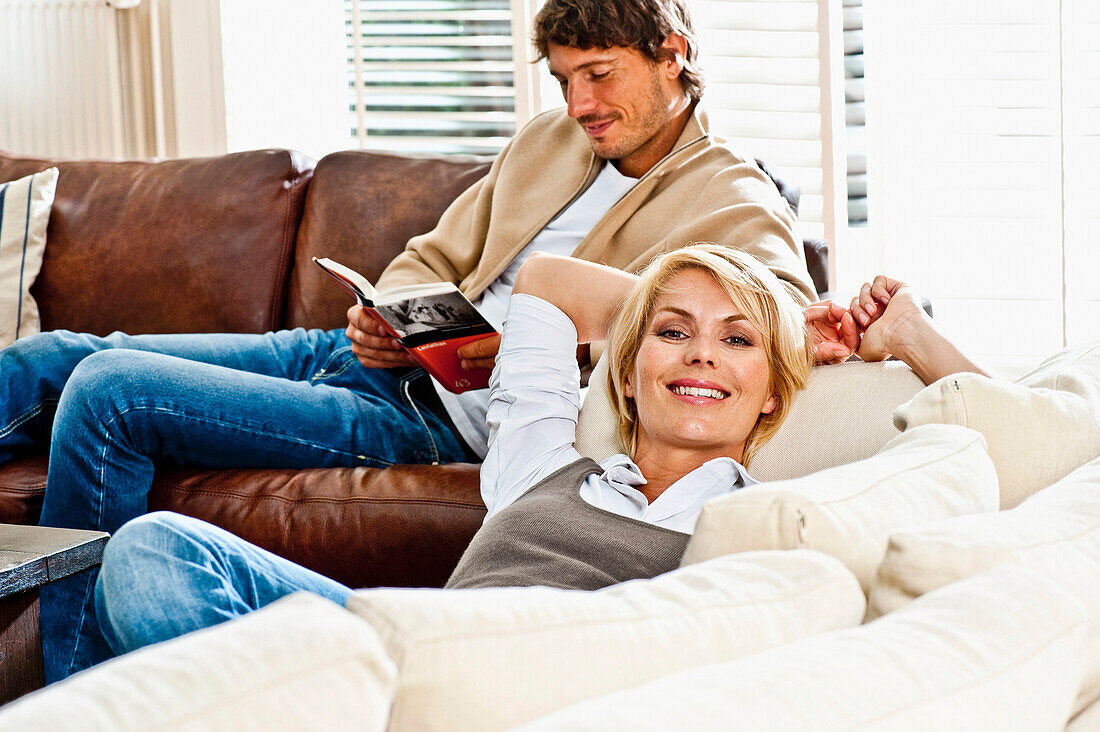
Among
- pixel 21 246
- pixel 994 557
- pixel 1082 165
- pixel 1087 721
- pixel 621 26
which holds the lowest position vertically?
pixel 1087 721

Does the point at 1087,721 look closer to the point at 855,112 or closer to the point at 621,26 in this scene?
the point at 621,26

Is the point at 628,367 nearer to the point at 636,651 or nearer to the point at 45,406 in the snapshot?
the point at 636,651

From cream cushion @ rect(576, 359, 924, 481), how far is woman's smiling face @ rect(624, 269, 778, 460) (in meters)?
0.04

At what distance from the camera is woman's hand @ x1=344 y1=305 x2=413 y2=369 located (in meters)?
1.93

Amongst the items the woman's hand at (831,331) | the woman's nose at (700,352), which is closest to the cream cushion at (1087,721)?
the woman's nose at (700,352)

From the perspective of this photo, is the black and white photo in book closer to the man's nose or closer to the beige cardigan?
the beige cardigan

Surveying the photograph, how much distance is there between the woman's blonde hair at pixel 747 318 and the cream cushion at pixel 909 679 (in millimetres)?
743

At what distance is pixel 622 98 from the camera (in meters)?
2.08

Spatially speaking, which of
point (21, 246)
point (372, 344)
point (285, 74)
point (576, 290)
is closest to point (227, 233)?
point (21, 246)

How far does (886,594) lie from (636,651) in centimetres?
21

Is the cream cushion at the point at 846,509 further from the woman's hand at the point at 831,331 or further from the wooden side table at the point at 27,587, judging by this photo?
the wooden side table at the point at 27,587

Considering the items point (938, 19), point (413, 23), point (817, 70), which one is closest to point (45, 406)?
point (413, 23)

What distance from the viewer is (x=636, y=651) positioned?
0.58 meters

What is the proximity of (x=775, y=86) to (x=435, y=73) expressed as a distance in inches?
40.2
